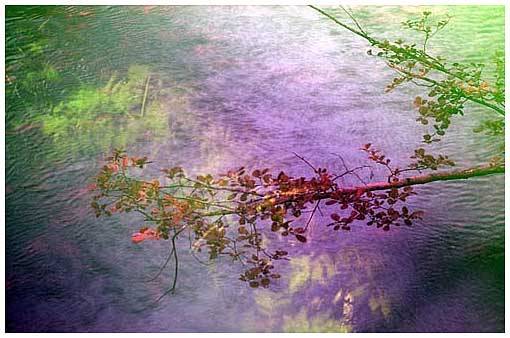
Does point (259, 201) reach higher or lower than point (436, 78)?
lower

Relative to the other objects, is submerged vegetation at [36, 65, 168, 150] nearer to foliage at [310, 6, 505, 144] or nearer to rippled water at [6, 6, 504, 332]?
rippled water at [6, 6, 504, 332]

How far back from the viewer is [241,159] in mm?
1554

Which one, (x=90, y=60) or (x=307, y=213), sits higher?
(x=90, y=60)

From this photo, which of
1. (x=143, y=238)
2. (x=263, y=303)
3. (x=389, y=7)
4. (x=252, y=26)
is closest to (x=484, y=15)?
(x=389, y=7)

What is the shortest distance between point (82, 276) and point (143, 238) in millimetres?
185

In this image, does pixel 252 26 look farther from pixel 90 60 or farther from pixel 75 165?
pixel 75 165

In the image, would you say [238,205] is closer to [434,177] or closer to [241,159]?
[241,159]

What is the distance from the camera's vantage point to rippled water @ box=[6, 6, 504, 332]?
1.53 meters

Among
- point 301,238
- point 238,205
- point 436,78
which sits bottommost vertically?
point 301,238

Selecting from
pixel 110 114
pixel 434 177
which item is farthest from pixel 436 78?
pixel 110 114

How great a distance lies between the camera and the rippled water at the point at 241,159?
1.53 meters

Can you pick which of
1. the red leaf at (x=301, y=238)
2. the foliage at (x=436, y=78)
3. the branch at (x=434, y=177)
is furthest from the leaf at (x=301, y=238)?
the foliage at (x=436, y=78)

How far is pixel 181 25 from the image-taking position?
1593mm

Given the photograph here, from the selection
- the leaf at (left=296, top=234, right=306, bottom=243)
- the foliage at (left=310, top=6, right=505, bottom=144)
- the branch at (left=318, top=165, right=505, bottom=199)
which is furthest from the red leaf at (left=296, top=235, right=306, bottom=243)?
the foliage at (left=310, top=6, right=505, bottom=144)
